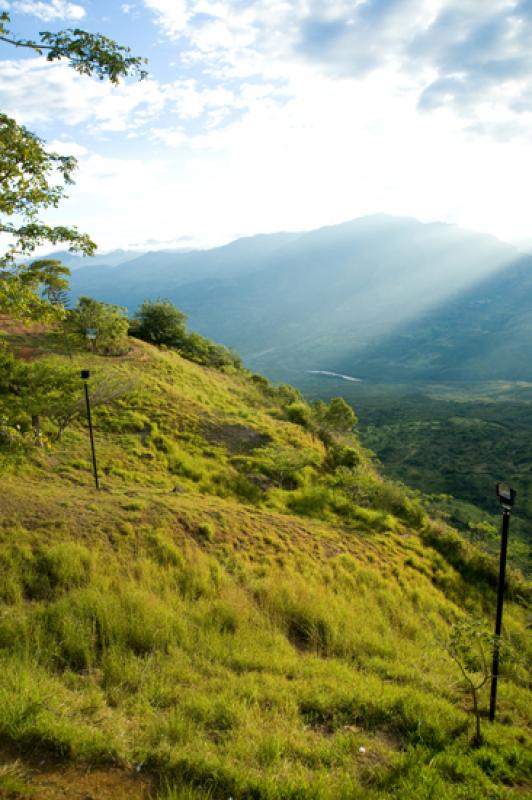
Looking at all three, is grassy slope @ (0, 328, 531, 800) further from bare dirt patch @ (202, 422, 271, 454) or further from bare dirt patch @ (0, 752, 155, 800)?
bare dirt patch @ (202, 422, 271, 454)

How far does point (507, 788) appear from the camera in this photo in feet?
17.4

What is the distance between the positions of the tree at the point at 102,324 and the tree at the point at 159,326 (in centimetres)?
923

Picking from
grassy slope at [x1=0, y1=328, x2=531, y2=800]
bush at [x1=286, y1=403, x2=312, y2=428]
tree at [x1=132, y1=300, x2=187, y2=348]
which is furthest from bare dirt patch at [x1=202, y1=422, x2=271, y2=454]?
tree at [x1=132, y1=300, x2=187, y2=348]

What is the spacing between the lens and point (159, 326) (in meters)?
41.4

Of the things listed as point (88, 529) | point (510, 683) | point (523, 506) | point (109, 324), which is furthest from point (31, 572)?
point (523, 506)

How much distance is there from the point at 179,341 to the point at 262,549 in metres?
31.8

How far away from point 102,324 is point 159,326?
41.4ft

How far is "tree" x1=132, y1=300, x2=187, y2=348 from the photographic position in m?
40.4

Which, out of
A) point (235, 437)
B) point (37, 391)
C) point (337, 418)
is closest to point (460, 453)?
point (337, 418)

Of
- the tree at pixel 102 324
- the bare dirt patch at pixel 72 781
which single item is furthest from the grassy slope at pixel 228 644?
the tree at pixel 102 324

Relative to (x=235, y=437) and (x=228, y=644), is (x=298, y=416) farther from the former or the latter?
(x=228, y=644)

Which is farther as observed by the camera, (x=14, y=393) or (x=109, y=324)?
(x=109, y=324)

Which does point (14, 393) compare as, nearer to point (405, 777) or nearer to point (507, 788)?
point (405, 777)

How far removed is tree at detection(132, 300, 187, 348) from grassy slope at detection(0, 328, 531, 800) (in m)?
24.9
